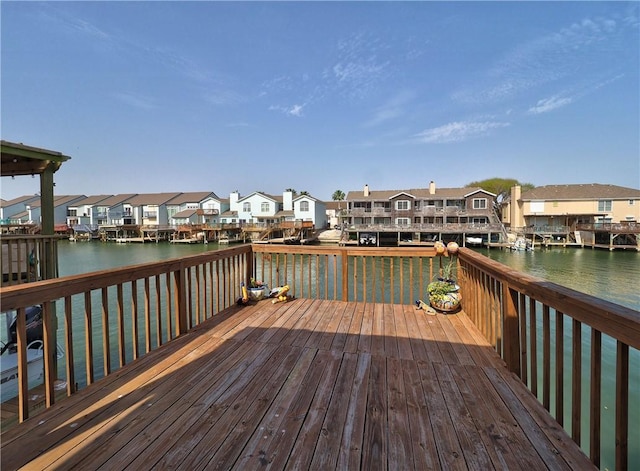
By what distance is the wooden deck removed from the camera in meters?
1.31

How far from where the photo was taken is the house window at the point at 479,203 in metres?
29.7

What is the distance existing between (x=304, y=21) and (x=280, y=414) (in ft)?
32.3

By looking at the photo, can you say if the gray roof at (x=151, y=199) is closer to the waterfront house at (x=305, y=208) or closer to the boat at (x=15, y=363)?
the waterfront house at (x=305, y=208)

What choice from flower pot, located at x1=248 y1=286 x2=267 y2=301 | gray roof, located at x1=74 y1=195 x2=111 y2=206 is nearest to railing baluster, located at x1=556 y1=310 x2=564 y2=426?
flower pot, located at x1=248 y1=286 x2=267 y2=301

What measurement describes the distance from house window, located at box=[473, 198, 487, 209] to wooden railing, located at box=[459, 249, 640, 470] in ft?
93.2

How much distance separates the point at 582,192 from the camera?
1144 inches

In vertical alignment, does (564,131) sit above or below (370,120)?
below

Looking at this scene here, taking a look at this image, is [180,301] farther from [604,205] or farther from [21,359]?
[604,205]

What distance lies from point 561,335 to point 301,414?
4.77ft

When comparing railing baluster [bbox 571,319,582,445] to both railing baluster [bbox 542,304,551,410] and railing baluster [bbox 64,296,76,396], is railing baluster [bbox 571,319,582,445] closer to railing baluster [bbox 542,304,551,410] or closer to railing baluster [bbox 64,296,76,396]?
railing baluster [bbox 542,304,551,410]

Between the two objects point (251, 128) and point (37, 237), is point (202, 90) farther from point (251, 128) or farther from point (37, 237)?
point (37, 237)

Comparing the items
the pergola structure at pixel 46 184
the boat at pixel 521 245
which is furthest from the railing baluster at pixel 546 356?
the boat at pixel 521 245

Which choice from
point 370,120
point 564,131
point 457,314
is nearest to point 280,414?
point 457,314

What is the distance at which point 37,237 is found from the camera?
4535 millimetres
